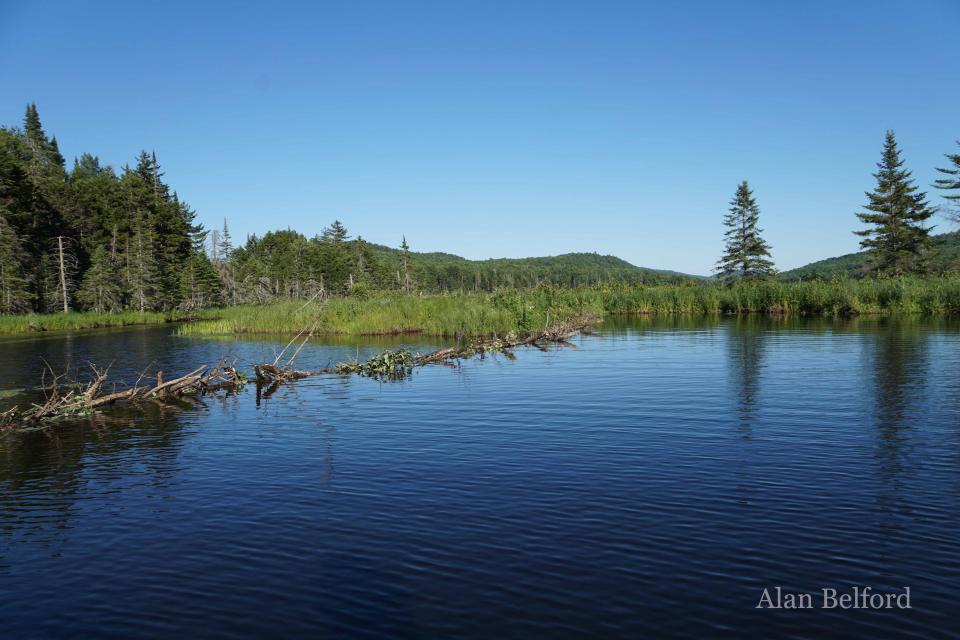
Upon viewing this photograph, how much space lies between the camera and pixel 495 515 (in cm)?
893

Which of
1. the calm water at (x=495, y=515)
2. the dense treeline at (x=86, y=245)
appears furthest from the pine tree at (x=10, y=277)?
the calm water at (x=495, y=515)

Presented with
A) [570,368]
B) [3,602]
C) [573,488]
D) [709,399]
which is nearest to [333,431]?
[573,488]

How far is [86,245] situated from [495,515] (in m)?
90.1

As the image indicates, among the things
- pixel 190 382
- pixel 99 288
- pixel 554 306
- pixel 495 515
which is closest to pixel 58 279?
pixel 99 288

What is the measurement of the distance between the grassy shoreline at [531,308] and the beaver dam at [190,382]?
22.6 ft

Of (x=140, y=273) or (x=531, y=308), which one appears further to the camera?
(x=140, y=273)

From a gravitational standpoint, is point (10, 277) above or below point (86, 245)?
below

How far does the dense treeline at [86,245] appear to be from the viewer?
64.4 meters

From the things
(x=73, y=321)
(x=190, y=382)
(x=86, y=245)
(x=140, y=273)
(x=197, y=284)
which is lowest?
(x=190, y=382)

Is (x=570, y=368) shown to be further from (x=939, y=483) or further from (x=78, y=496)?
(x=78, y=496)

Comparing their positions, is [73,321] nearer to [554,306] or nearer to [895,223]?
[554,306]

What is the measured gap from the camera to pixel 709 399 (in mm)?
17031

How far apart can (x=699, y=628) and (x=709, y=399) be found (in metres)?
11.9

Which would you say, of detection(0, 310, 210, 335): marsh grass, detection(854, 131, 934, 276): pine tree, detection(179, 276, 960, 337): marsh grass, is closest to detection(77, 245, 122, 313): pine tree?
detection(0, 310, 210, 335): marsh grass
